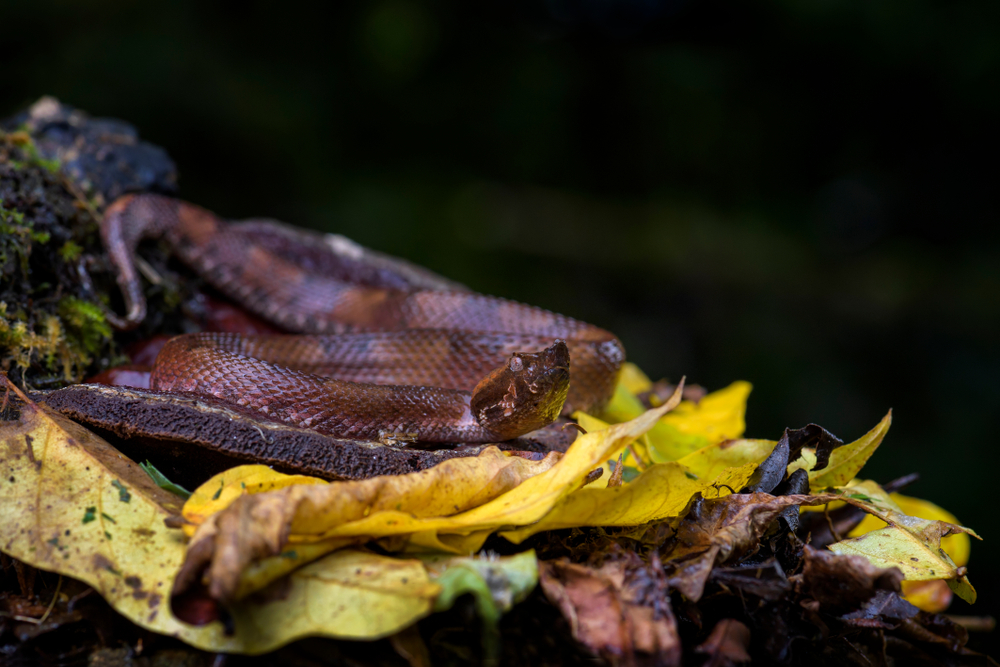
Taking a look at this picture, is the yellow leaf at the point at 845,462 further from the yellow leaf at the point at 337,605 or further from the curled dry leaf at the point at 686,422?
the yellow leaf at the point at 337,605

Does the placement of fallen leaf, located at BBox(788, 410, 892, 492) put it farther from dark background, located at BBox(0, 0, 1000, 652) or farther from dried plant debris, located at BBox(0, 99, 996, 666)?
dark background, located at BBox(0, 0, 1000, 652)

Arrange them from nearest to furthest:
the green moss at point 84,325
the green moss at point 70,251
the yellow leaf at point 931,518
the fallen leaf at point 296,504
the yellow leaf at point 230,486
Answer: the fallen leaf at point 296,504, the yellow leaf at point 230,486, the yellow leaf at point 931,518, the green moss at point 84,325, the green moss at point 70,251

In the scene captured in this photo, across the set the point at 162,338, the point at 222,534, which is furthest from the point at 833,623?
the point at 162,338

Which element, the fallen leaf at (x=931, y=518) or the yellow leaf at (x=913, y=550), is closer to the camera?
the yellow leaf at (x=913, y=550)

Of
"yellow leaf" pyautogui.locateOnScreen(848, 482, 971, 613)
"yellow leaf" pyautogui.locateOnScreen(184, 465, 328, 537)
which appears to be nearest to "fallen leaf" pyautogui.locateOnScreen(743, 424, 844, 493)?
"yellow leaf" pyautogui.locateOnScreen(848, 482, 971, 613)

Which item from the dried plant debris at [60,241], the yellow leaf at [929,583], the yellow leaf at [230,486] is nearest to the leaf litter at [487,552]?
the yellow leaf at [230,486]

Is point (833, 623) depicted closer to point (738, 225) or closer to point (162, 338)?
point (162, 338)
